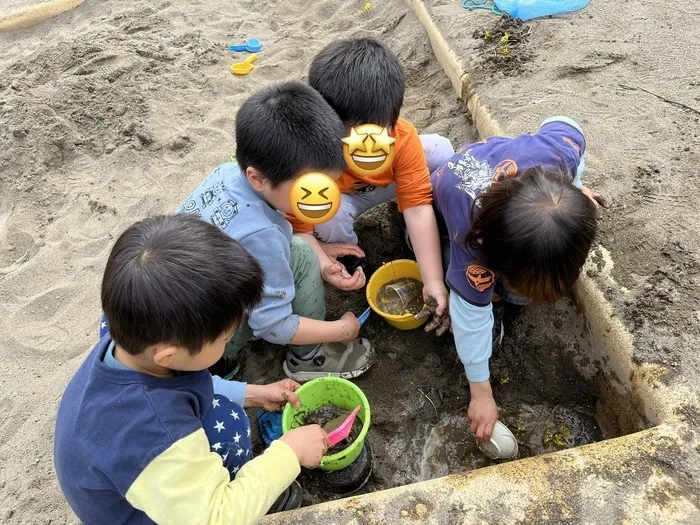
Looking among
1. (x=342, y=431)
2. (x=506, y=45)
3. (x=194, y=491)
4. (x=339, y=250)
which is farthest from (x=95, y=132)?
(x=194, y=491)

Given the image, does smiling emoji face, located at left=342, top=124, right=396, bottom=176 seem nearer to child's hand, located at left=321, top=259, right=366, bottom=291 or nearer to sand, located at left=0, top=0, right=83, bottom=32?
child's hand, located at left=321, top=259, right=366, bottom=291

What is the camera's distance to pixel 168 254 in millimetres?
1200

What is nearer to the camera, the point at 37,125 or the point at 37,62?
the point at 37,125

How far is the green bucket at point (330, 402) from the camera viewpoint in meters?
1.73

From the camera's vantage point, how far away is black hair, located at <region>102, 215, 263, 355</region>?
1180 mm

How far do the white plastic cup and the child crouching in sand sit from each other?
2.83ft

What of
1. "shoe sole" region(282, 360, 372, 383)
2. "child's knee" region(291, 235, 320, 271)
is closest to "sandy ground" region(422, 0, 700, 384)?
"shoe sole" region(282, 360, 372, 383)

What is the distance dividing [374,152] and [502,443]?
3.67 feet

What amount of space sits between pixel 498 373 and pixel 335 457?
889 millimetres

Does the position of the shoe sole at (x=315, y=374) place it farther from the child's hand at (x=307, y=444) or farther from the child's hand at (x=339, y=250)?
the child's hand at (x=307, y=444)

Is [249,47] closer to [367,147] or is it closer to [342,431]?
[367,147]

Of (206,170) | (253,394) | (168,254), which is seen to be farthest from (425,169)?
(206,170)

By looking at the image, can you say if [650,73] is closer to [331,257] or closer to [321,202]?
[331,257]

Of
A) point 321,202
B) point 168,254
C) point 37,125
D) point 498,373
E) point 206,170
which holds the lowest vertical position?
point 498,373
